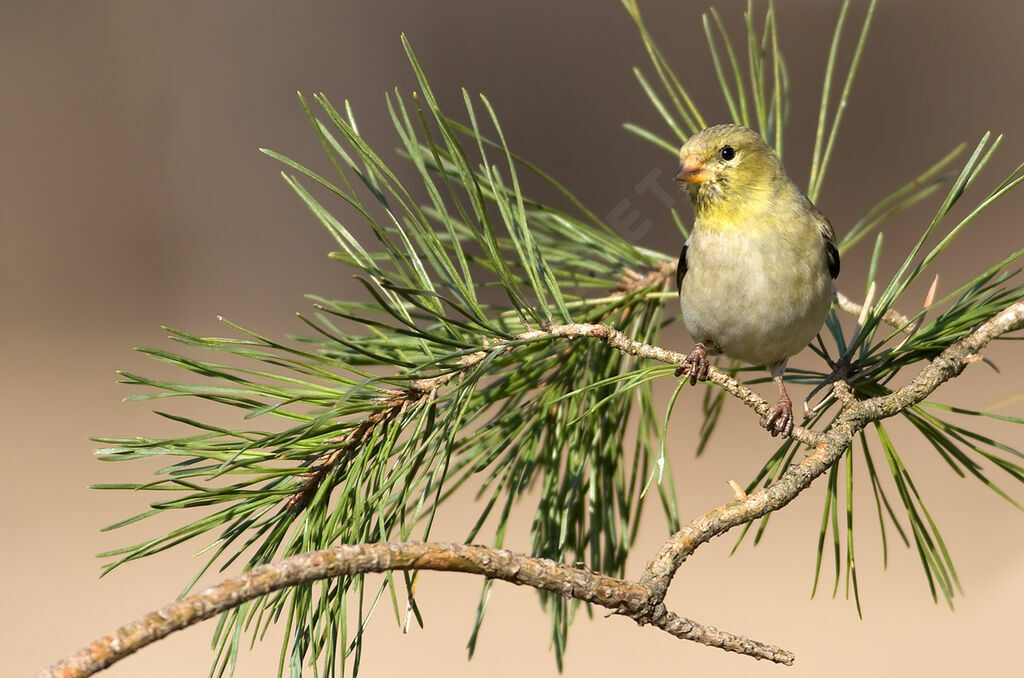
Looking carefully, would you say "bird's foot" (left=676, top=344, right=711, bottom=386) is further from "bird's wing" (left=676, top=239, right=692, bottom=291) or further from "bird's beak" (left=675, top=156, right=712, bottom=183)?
"bird's beak" (left=675, top=156, right=712, bottom=183)

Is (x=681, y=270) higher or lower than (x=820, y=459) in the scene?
higher

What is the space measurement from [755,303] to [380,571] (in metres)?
0.63

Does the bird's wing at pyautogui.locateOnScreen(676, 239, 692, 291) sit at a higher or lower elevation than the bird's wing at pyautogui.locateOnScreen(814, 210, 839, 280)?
lower

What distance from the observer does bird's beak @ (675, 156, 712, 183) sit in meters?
1.03

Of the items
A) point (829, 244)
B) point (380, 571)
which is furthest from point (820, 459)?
point (829, 244)

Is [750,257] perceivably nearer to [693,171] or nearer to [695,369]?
[693,171]

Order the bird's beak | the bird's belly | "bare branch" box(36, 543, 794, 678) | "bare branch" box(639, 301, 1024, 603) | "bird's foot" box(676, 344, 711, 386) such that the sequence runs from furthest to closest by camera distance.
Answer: the bird's beak, the bird's belly, "bird's foot" box(676, 344, 711, 386), "bare branch" box(639, 301, 1024, 603), "bare branch" box(36, 543, 794, 678)

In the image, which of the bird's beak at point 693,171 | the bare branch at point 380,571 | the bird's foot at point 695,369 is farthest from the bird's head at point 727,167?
the bare branch at point 380,571

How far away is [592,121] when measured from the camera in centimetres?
243

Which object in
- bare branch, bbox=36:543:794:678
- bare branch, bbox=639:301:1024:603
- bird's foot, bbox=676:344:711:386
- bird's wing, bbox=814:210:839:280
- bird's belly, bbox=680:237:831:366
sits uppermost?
bird's wing, bbox=814:210:839:280

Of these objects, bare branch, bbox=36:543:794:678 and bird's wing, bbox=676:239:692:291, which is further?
bird's wing, bbox=676:239:692:291

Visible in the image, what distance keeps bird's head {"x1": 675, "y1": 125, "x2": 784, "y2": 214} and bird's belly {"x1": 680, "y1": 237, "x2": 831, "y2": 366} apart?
9 cm

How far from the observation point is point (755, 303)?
37.1 inches

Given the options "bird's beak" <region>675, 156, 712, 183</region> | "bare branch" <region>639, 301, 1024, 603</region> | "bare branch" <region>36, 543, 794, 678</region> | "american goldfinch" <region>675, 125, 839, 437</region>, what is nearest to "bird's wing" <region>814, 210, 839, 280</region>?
"american goldfinch" <region>675, 125, 839, 437</region>
